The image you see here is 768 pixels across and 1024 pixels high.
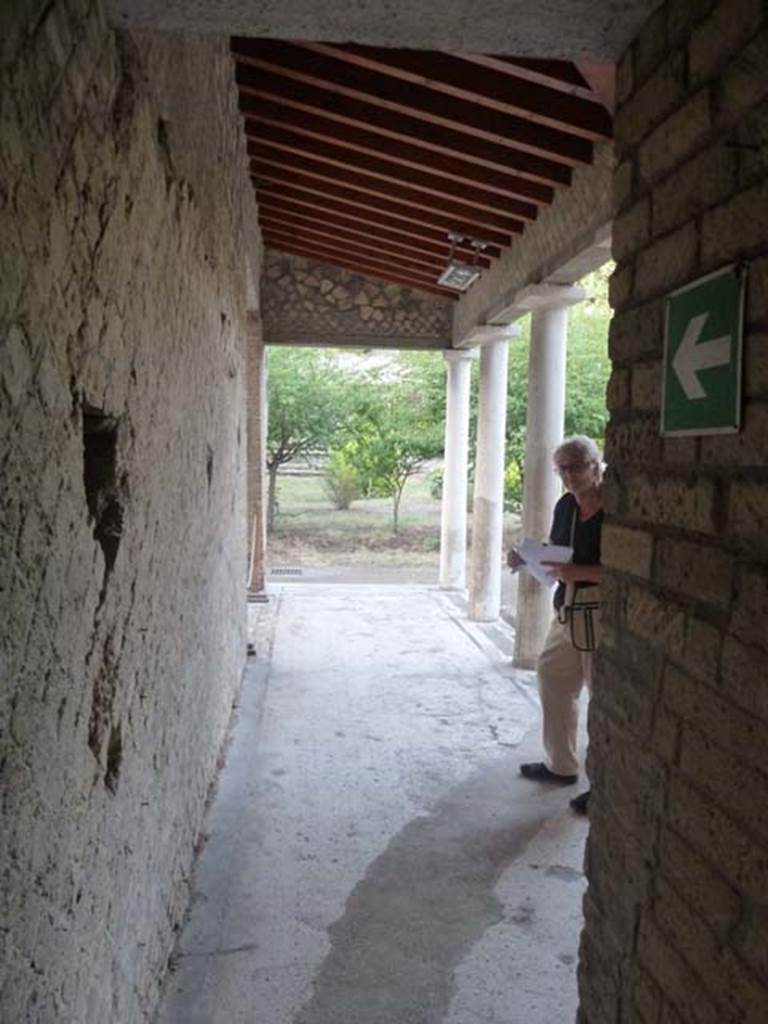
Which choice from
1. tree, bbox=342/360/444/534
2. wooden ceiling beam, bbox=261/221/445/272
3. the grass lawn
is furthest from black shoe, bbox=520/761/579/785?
tree, bbox=342/360/444/534

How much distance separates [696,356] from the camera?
1589mm

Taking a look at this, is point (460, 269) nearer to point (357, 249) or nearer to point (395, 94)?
point (357, 249)

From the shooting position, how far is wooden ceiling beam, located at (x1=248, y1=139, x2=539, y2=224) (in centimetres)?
583

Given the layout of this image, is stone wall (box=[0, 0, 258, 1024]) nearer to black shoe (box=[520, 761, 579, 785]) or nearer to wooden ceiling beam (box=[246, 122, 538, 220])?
black shoe (box=[520, 761, 579, 785])

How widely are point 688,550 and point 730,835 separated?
0.51 metres

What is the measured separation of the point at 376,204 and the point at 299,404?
10156mm

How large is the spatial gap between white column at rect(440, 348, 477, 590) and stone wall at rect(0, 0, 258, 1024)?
673 centimetres

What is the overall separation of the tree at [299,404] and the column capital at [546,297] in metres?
10.1

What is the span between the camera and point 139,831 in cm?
220

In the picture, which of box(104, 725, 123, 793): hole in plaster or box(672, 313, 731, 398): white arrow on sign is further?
box(104, 725, 123, 793): hole in plaster

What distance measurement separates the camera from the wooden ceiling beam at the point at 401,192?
19.1 feet

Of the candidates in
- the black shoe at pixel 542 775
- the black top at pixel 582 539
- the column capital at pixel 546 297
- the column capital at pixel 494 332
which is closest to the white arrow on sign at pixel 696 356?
the black top at pixel 582 539

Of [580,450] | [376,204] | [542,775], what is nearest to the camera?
[580,450]

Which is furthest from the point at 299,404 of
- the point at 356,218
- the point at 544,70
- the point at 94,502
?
the point at 94,502
